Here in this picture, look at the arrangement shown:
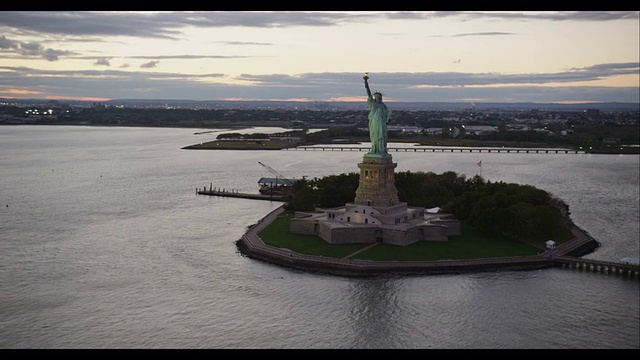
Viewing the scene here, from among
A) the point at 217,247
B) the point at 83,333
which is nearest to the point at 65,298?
the point at 83,333

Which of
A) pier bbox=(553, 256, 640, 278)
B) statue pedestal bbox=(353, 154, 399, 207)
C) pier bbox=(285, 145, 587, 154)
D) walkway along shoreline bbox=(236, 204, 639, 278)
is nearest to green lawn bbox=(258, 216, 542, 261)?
walkway along shoreline bbox=(236, 204, 639, 278)

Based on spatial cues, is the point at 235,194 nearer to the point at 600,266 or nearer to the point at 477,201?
the point at 477,201

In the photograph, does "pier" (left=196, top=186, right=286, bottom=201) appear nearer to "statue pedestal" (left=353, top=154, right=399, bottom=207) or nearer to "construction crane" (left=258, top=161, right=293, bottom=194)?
"construction crane" (left=258, top=161, right=293, bottom=194)

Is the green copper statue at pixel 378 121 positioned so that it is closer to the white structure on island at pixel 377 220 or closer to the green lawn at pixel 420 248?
the white structure on island at pixel 377 220

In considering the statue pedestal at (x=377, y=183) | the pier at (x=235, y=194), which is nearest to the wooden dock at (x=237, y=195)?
the pier at (x=235, y=194)

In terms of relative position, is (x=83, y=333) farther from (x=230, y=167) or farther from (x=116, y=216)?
(x=230, y=167)
